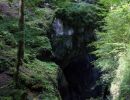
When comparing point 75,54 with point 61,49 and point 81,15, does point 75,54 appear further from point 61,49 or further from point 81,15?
point 81,15

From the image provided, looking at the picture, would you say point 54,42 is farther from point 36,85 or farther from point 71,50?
point 36,85

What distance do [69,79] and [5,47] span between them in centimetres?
1156

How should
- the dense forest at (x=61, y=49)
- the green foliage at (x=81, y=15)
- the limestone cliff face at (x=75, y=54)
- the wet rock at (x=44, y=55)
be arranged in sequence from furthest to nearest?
1. the green foliage at (x=81, y=15)
2. the limestone cliff face at (x=75, y=54)
3. the wet rock at (x=44, y=55)
4. the dense forest at (x=61, y=49)

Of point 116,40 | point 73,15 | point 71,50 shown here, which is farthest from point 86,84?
point 116,40

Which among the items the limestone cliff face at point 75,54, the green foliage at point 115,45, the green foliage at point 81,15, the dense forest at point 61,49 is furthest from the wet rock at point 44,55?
the green foliage at point 81,15

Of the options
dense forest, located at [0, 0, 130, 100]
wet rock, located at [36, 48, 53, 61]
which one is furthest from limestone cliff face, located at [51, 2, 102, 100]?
wet rock, located at [36, 48, 53, 61]

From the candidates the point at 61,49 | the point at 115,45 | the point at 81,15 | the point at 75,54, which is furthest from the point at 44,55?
the point at 75,54

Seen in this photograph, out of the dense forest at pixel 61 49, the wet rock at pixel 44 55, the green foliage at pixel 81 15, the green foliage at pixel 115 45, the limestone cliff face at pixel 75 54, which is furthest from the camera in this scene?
the green foliage at pixel 81 15

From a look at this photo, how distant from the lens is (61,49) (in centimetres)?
2055

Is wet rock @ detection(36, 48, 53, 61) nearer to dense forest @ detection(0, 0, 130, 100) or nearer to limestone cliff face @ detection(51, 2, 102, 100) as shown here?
dense forest @ detection(0, 0, 130, 100)

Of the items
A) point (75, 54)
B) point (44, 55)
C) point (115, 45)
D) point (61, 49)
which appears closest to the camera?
point (115, 45)

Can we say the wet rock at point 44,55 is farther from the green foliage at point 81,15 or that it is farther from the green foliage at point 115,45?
the green foliage at point 81,15

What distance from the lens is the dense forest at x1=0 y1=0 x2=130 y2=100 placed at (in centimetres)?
1102

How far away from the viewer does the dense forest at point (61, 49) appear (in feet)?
36.2
